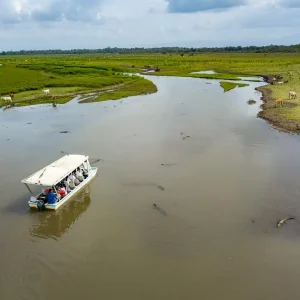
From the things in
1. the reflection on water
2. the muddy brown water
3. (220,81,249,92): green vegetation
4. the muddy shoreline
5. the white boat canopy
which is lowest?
the reflection on water

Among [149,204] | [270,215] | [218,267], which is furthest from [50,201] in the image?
[270,215]

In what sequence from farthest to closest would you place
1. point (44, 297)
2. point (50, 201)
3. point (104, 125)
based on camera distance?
point (104, 125)
point (50, 201)
point (44, 297)

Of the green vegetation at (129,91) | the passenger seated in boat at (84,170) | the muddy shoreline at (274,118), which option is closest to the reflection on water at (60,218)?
the passenger seated in boat at (84,170)

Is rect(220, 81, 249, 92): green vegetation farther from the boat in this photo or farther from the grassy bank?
the boat

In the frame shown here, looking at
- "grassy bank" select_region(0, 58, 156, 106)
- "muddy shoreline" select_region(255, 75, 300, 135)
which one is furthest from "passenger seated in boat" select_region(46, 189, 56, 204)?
"grassy bank" select_region(0, 58, 156, 106)

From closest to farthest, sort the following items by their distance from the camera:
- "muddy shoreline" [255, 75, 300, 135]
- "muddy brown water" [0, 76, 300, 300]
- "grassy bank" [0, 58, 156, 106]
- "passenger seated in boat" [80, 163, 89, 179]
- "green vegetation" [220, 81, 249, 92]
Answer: "muddy brown water" [0, 76, 300, 300] → "passenger seated in boat" [80, 163, 89, 179] → "muddy shoreline" [255, 75, 300, 135] → "grassy bank" [0, 58, 156, 106] → "green vegetation" [220, 81, 249, 92]

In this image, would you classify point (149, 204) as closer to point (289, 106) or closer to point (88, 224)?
point (88, 224)

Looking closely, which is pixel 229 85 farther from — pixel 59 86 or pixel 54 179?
pixel 54 179

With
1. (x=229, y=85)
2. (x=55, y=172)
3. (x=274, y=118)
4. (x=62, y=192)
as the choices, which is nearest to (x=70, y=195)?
(x=62, y=192)
